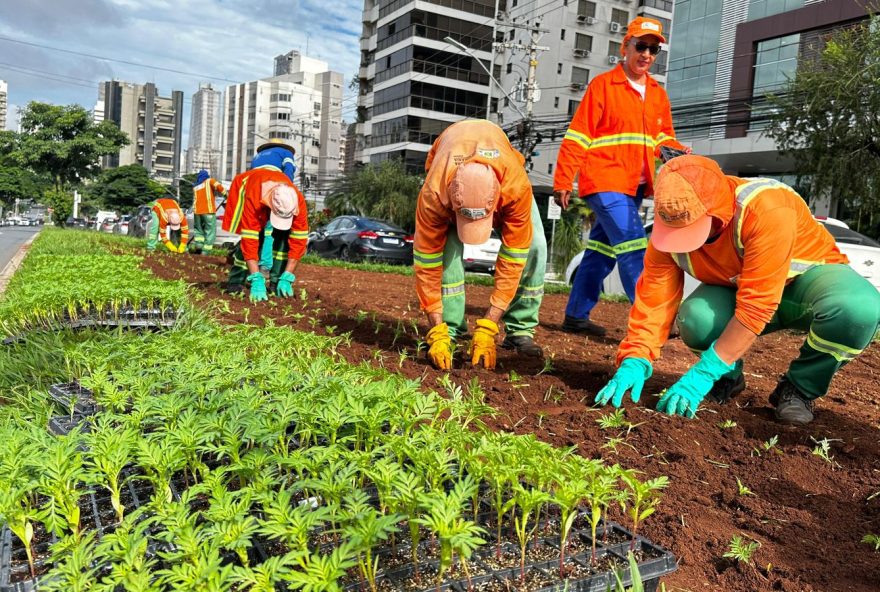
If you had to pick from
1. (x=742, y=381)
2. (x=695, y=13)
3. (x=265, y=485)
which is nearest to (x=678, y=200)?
(x=742, y=381)

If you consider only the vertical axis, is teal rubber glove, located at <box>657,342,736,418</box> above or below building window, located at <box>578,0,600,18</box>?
below

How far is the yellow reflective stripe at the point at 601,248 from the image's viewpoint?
535cm

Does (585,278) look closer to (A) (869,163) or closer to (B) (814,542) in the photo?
(B) (814,542)

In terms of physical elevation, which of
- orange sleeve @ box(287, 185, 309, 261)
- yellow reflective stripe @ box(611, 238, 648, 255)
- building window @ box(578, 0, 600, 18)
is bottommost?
orange sleeve @ box(287, 185, 309, 261)

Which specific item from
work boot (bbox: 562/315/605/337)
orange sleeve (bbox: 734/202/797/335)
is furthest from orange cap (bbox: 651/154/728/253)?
work boot (bbox: 562/315/605/337)

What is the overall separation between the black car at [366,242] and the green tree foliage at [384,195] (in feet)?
60.8

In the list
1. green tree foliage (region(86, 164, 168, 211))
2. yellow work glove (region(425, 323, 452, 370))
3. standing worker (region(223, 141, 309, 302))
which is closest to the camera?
yellow work glove (region(425, 323, 452, 370))

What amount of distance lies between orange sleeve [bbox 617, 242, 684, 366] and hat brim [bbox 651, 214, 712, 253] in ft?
0.97

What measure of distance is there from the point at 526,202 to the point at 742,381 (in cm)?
149

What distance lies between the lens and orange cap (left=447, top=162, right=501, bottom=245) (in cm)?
348

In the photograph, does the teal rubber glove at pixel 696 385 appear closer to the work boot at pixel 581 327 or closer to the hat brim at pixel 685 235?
the hat brim at pixel 685 235

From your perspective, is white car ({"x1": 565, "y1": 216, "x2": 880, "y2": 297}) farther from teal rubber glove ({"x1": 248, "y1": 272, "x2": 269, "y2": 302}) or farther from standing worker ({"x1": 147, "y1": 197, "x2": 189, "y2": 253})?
standing worker ({"x1": 147, "y1": 197, "x2": 189, "y2": 253})

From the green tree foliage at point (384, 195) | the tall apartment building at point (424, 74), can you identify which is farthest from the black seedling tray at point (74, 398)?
the tall apartment building at point (424, 74)

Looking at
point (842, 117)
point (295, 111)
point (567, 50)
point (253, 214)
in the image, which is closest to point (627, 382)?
point (253, 214)
